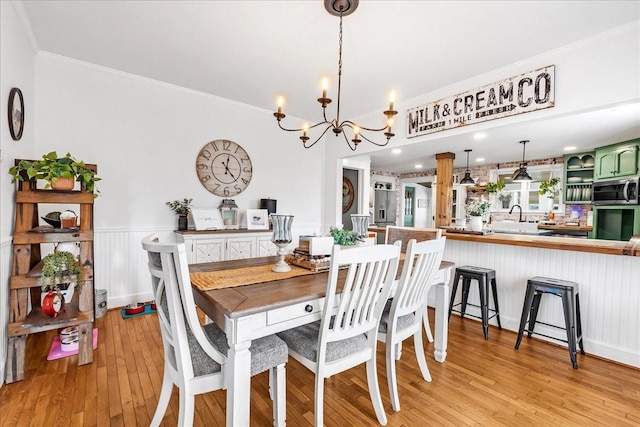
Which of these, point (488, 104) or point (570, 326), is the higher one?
point (488, 104)

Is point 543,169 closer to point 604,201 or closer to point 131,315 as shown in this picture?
point 604,201

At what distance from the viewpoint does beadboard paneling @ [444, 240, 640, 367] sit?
7.54 ft

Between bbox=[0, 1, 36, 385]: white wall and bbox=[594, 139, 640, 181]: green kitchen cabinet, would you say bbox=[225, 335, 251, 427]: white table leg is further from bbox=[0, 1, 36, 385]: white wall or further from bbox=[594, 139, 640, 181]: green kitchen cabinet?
bbox=[594, 139, 640, 181]: green kitchen cabinet

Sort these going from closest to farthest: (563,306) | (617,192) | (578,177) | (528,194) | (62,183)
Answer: (62,183)
(563,306)
(617,192)
(578,177)
(528,194)

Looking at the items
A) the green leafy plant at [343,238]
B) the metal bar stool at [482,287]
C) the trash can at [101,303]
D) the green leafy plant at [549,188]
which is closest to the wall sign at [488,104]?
the metal bar stool at [482,287]

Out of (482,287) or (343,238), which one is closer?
(343,238)

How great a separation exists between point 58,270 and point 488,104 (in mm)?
3939

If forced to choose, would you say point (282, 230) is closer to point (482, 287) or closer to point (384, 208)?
point (482, 287)

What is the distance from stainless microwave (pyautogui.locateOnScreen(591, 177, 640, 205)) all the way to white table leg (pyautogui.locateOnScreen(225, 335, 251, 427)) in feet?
19.3

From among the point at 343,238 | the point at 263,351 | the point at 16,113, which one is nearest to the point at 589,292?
the point at 343,238

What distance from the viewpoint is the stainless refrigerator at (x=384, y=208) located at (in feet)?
24.6

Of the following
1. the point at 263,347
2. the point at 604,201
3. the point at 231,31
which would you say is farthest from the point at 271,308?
the point at 604,201

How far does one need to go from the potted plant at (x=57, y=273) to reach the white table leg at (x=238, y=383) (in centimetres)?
162

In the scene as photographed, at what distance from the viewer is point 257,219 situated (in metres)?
4.02
